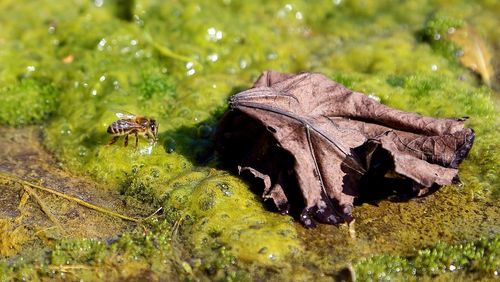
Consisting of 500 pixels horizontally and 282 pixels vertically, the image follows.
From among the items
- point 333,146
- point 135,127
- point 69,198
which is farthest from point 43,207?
point 333,146

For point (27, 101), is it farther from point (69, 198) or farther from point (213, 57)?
point (213, 57)

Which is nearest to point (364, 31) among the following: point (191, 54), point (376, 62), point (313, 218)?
point (376, 62)

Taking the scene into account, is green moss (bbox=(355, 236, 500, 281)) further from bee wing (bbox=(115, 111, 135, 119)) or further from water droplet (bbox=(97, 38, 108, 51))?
water droplet (bbox=(97, 38, 108, 51))

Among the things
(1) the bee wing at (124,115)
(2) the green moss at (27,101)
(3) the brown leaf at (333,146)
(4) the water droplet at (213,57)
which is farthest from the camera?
(4) the water droplet at (213,57)

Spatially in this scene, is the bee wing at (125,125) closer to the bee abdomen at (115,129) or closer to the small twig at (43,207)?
the bee abdomen at (115,129)

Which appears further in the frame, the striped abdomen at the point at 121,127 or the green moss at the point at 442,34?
the green moss at the point at 442,34

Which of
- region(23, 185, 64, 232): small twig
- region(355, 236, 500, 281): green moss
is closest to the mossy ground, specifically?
region(355, 236, 500, 281): green moss

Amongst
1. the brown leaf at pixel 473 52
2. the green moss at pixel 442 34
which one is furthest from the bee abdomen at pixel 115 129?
the brown leaf at pixel 473 52
